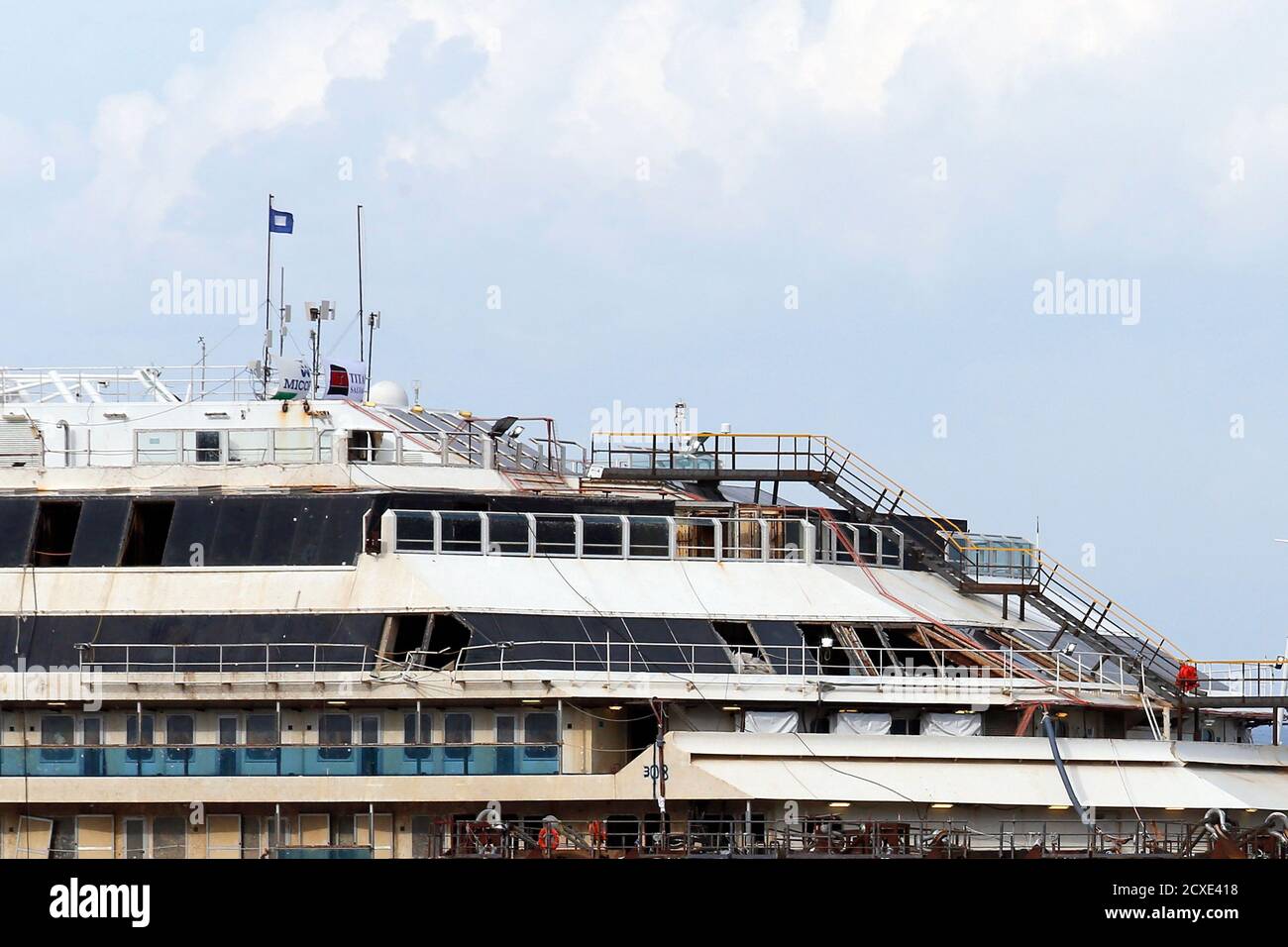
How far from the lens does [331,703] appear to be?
63.1m

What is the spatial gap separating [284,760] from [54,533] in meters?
12.1

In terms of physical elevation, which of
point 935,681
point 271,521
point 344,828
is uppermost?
→ point 271,521

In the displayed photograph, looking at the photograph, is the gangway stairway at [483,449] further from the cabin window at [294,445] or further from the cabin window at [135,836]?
the cabin window at [135,836]

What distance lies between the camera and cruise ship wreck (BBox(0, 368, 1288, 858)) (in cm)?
6169

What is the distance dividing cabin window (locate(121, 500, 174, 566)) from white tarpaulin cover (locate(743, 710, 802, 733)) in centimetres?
1852

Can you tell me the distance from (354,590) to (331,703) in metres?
3.94

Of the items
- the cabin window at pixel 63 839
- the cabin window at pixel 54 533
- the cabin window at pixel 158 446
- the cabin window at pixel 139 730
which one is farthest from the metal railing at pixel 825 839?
the cabin window at pixel 158 446

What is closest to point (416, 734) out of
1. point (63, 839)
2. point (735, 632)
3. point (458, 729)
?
point (458, 729)

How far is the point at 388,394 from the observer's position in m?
78.6

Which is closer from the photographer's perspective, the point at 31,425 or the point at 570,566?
the point at 570,566

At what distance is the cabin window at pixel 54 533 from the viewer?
6881 cm

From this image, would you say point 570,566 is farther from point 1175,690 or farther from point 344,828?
point 1175,690

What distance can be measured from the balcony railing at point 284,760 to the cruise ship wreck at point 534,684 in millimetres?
82
